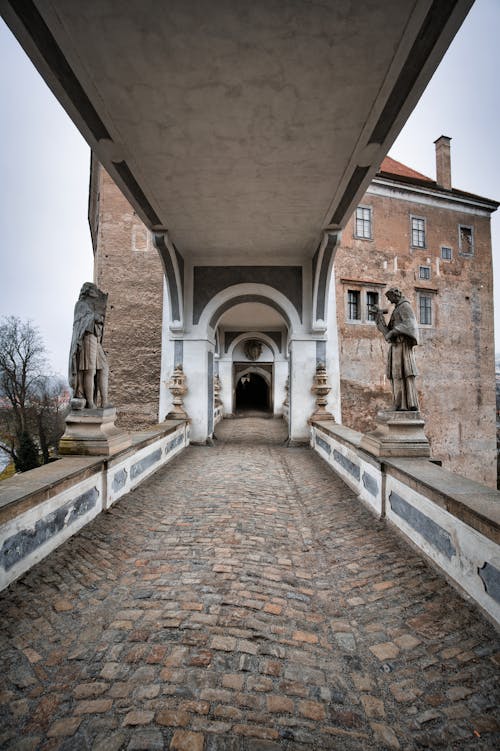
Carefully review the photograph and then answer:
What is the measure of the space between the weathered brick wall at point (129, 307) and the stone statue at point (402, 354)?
1171 cm

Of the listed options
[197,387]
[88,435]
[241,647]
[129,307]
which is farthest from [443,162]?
[241,647]

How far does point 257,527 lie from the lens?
3.73m

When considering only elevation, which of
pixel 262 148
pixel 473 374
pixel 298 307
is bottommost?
pixel 473 374

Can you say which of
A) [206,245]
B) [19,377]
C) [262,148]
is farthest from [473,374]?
[19,377]

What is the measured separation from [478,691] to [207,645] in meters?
1.39

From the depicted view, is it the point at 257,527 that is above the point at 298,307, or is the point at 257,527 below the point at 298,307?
below

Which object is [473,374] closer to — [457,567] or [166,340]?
[166,340]

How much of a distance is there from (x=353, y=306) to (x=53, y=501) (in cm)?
1565

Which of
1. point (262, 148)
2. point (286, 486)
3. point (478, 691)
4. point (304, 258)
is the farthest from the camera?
point (304, 258)

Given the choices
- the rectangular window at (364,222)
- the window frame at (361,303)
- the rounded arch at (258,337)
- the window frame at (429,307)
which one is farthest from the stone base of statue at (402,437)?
the window frame at (429,307)

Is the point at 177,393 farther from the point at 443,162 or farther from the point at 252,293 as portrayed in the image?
the point at 443,162

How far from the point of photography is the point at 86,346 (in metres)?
3.92

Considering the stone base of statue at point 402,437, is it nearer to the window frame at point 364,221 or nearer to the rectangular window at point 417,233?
the window frame at point 364,221

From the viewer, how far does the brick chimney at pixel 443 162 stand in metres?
18.7
